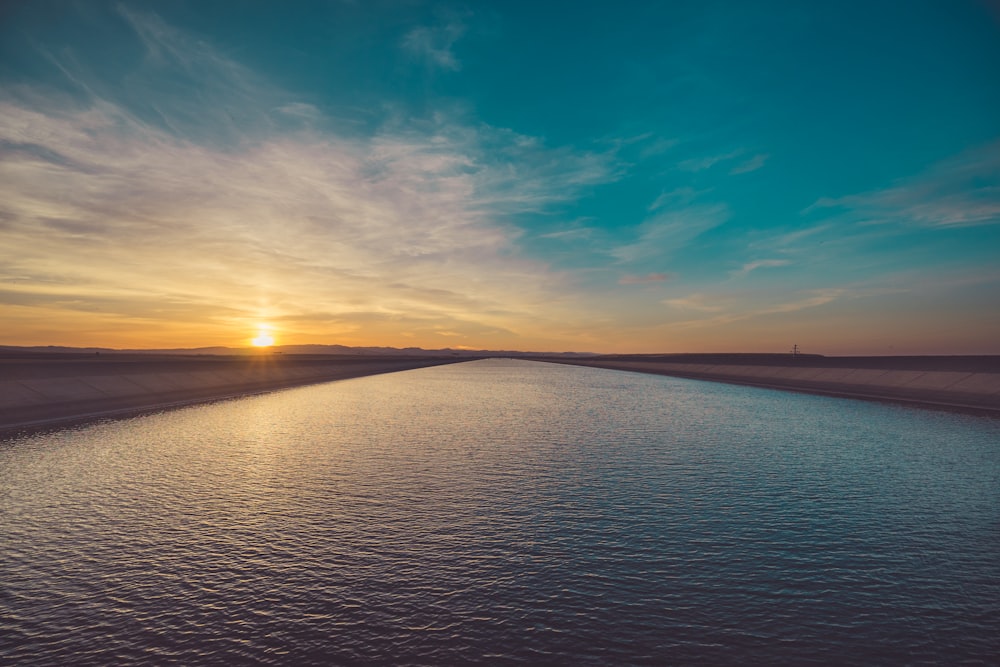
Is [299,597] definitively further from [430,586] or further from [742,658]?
[742,658]

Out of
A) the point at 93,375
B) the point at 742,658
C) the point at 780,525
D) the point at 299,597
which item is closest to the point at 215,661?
the point at 299,597

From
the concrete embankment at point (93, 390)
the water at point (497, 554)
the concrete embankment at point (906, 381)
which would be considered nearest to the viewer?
the water at point (497, 554)

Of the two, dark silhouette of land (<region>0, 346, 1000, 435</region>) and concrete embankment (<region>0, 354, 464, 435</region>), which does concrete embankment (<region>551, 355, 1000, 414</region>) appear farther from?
concrete embankment (<region>0, 354, 464, 435</region>)

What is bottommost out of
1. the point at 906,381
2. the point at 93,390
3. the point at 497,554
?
the point at 497,554

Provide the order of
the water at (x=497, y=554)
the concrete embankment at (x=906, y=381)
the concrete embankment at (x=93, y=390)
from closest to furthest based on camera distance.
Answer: the water at (x=497, y=554), the concrete embankment at (x=93, y=390), the concrete embankment at (x=906, y=381)

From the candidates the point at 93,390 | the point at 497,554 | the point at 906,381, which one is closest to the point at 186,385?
the point at 93,390

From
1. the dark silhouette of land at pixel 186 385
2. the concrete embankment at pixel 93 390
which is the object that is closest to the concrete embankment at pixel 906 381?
the dark silhouette of land at pixel 186 385

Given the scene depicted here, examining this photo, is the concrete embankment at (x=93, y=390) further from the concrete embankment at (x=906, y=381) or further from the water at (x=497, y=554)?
the concrete embankment at (x=906, y=381)

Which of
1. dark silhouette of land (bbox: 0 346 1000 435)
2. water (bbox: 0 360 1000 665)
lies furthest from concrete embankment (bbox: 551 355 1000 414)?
water (bbox: 0 360 1000 665)

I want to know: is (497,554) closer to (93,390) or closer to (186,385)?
(93,390)
